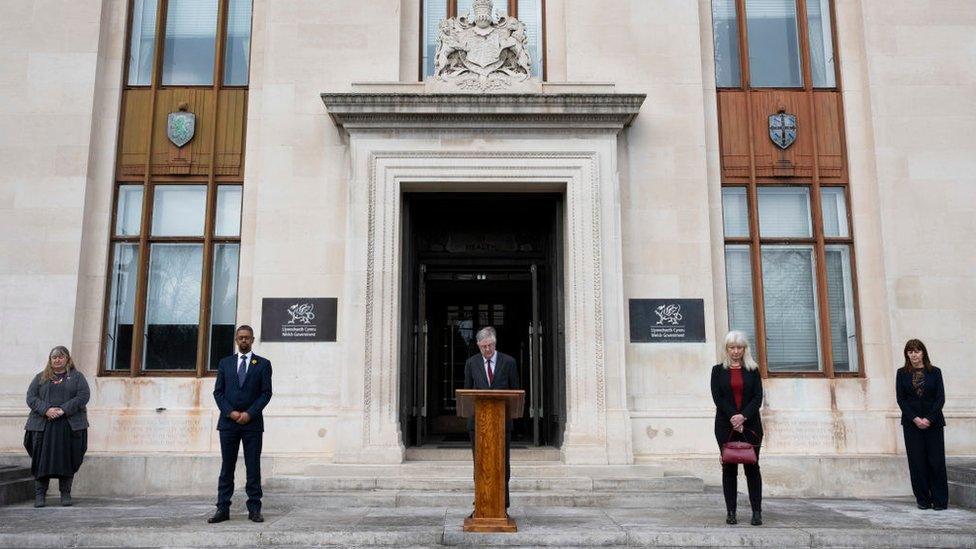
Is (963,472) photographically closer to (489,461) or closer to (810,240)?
(810,240)

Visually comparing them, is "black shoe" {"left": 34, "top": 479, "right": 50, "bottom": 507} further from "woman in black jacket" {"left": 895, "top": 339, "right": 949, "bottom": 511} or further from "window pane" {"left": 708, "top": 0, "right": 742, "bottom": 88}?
"window pane" {"left": 708, "top": 0, "right": 742, "bottom": 88}

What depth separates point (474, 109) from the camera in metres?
11.7

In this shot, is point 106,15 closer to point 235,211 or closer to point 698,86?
point 235,211

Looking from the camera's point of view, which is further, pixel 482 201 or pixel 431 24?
pixel 431 24

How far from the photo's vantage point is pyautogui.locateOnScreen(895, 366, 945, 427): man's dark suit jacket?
9.57m

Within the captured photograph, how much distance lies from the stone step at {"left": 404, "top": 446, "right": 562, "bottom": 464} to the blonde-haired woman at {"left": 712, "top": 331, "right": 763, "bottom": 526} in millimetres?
3723

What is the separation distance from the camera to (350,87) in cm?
1226

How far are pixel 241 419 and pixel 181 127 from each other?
6204mm

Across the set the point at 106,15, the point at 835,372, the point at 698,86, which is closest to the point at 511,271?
the point at 698,86

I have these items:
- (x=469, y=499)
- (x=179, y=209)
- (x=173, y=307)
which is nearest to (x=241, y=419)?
(x=469, y=499)

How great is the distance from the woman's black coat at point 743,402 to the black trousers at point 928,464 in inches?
117

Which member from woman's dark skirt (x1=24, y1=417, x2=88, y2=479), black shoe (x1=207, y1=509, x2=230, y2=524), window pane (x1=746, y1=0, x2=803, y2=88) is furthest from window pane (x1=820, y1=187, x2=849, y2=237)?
woman's dark skirt (x1=24, y1=417, x2=88, y2=479)

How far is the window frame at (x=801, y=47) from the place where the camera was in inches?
504

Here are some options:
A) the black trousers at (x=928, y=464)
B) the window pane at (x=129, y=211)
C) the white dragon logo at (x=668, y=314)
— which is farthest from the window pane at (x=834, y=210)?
the window pane at (x=129, y=211)
